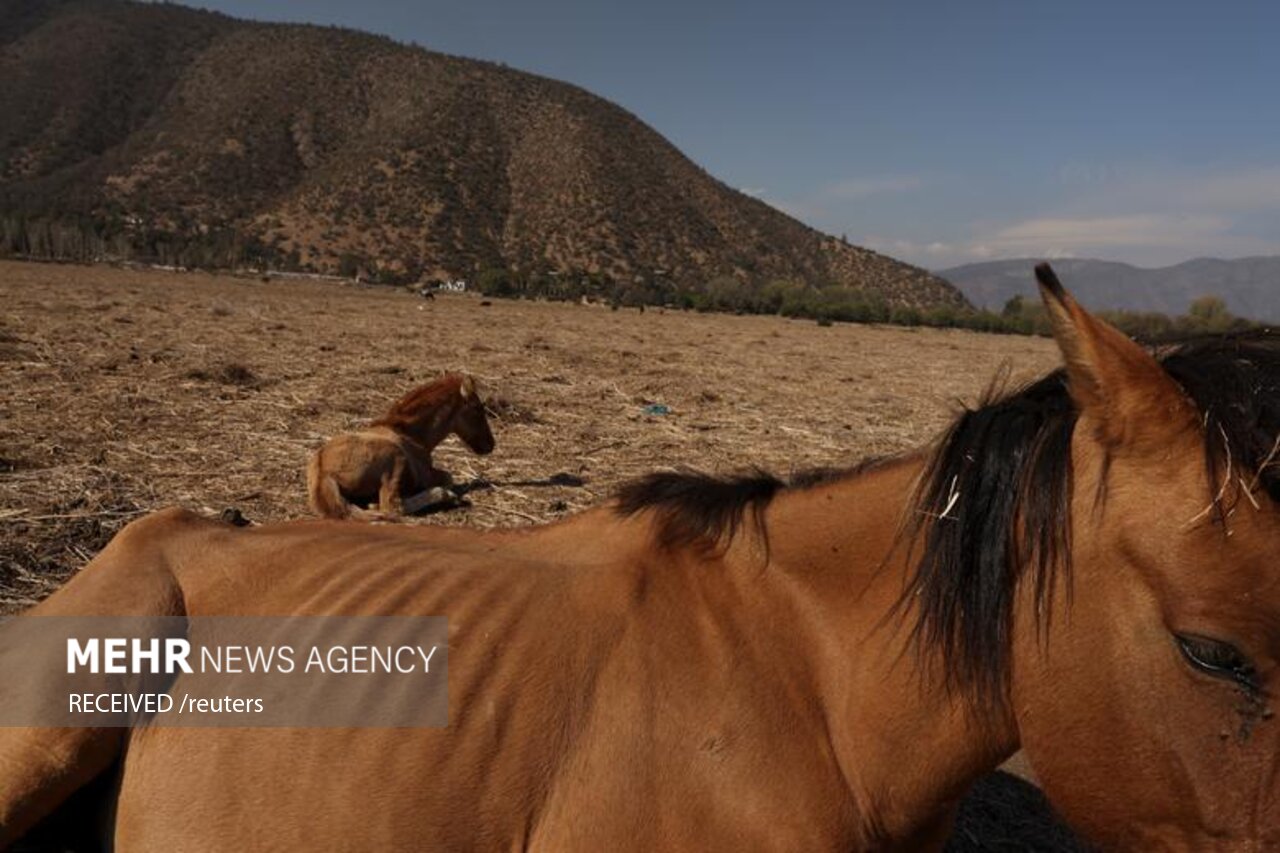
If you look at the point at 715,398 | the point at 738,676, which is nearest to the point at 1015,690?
the point at 738,676

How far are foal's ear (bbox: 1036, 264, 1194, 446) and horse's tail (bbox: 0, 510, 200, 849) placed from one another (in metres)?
2.58

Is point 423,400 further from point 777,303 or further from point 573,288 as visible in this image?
point 573,288

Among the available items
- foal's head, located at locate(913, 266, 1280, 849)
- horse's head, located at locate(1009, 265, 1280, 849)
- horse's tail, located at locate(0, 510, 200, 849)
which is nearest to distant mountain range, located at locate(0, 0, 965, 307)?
A: horse's tail, located at locate(0, 510, 200, 849)

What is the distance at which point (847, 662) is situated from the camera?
1898 millimetres

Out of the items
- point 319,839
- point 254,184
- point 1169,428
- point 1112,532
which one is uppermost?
point 254,184

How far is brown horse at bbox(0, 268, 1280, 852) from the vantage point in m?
1.49

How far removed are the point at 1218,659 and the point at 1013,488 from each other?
47cm

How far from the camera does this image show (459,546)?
8.64 feet

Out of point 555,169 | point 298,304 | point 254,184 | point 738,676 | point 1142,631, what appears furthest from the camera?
point 555,169

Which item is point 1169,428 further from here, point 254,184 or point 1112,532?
point 254,184

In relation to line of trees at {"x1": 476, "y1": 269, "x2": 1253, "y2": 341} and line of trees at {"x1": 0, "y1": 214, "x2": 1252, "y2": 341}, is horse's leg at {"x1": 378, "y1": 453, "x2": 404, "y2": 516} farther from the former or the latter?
line of trees at {"x1": 476, "y1": 269, "x2": 1253, "y2": 341}

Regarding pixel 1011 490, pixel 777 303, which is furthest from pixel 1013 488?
pixel 777 303

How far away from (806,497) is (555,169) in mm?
79146

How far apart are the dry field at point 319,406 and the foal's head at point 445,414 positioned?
0.40m
